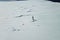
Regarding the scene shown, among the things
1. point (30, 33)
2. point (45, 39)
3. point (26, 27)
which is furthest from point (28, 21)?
point (45, 39)

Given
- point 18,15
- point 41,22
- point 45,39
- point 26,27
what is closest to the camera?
point 45,39

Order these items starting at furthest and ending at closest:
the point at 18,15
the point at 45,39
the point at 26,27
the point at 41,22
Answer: the point at 18,15
the point at 41,22
the point at 26,27
the point at 45,39

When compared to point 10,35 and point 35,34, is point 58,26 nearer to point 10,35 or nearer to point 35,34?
point 35,34

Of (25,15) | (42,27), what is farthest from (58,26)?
(25,15)

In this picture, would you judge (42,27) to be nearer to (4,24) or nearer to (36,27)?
(36,27)

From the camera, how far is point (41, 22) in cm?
115

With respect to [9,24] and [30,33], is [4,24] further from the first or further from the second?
[30,33]

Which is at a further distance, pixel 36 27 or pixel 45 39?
pixel 36 27

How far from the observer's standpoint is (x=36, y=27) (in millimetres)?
1045

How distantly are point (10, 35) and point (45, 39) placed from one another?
307 millimetres

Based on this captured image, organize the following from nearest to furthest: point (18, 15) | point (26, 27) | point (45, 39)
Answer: point (45, 39), point (26, 27), point (18, 15)

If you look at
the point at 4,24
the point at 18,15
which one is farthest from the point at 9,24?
the point at 18,15

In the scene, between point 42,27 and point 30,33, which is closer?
point 30,33

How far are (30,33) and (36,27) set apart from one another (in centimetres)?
14
